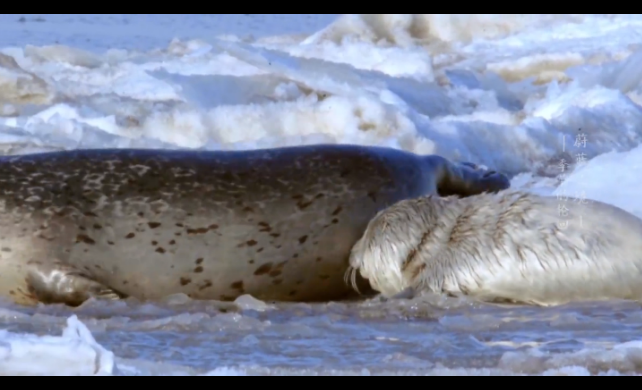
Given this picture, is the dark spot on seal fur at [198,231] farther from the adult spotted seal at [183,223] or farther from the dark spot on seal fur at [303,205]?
the dark spot on seal fur at [303,205]

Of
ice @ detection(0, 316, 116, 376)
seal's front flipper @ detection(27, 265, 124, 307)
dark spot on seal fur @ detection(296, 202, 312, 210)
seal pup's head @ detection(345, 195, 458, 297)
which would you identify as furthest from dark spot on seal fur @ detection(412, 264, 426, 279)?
ice @ detection(0, 316, 116, 376)

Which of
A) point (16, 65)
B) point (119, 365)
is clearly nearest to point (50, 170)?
point (119, 365)

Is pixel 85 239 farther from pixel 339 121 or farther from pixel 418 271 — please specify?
pixel 339 121

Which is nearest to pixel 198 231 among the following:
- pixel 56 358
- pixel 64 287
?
pixel 64 287

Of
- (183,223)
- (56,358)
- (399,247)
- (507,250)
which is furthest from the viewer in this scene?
(183,223)

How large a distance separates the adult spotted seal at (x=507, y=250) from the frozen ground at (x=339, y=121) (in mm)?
136

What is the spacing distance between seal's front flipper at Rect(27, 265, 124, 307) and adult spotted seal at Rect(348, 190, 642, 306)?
81cm

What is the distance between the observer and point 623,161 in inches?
207

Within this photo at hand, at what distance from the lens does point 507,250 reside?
3.86 meters

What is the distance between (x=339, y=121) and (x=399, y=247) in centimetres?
297

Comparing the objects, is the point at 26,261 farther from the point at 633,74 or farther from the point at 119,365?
the point at 633,74

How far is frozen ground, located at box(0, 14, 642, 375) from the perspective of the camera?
2910mm

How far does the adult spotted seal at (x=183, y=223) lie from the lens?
13.1ft

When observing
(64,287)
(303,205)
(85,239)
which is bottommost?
(64,287)
